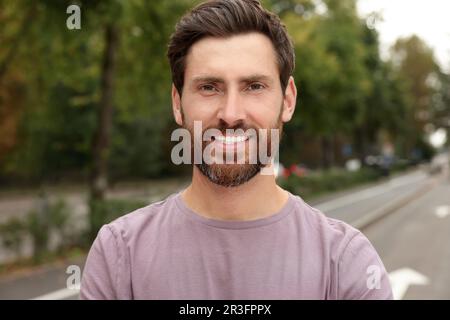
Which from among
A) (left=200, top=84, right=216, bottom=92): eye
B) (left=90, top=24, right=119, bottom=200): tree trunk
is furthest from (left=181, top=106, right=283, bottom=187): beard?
(left=90, top=24, right=119, bottom=200): tree trunk

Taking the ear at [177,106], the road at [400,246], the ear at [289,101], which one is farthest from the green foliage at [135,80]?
the ear at [289,101]

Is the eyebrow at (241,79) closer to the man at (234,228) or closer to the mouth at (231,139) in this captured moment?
the man at (234,228)

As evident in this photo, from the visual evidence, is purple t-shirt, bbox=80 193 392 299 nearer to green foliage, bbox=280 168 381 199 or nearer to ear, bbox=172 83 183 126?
ear, bbox=172 83 183 126

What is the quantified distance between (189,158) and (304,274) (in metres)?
0.54

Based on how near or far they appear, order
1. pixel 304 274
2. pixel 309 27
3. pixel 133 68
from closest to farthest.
→ pixel 304 274 < pixel 133 68 < pixel 309 27

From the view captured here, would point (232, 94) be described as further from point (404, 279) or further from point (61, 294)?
point (404, 279)

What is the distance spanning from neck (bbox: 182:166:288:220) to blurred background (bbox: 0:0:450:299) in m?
4.74

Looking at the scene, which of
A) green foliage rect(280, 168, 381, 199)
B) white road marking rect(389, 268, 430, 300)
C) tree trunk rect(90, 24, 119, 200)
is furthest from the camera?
green foliage rect(280, 168, 381, 199)

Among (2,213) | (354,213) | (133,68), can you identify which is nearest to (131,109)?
(133,68)

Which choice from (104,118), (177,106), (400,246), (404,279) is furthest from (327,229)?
(400,246)

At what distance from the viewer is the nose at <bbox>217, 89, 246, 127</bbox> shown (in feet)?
6.21

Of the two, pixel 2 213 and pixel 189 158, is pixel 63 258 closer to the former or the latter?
pixel 189 158

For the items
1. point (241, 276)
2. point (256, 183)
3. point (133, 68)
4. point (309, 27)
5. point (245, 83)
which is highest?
point (309, 27)

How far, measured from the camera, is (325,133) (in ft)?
76.2
